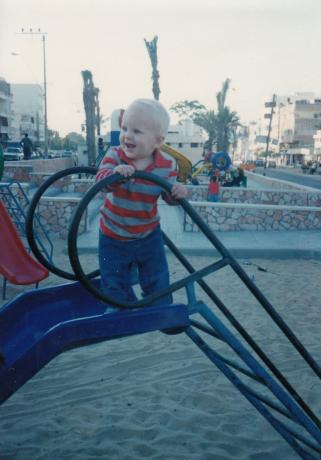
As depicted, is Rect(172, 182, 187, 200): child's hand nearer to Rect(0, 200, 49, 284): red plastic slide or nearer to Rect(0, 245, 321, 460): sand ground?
Rect(0, 245, 321, 460): sand ground

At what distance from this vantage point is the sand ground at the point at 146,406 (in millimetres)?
2717

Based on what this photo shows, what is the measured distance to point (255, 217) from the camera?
9867 mm

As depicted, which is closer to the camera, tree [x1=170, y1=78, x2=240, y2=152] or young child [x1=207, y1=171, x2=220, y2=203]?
young child [x1=207, y1=171, x2=220, y2=203]

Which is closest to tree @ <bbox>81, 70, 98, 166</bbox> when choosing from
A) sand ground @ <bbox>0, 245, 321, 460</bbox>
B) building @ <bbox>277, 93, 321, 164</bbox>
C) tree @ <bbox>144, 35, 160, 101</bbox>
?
tree @ <bbox>144, 35, 160, 101</bbox>

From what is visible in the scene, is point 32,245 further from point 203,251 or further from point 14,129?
point 14,129

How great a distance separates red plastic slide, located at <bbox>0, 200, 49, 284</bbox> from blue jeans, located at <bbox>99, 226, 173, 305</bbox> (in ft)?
6.11

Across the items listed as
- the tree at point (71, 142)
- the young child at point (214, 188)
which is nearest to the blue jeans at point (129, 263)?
the young child at point (214, 188)

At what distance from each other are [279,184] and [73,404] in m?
15.0

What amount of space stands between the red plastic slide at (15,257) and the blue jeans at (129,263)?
186 centimetres

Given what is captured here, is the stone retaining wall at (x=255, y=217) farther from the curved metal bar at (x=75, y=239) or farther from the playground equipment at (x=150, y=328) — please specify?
the curved metal bar at (x=75, y=239)

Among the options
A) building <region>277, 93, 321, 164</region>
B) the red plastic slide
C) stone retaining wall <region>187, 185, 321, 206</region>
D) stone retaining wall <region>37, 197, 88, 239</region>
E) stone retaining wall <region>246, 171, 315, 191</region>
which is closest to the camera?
the red plastic slide

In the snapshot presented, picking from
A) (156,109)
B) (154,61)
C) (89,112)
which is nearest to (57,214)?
(156,109)

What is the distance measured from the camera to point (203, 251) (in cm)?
769

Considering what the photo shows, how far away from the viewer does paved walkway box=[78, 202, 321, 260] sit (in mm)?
7730
